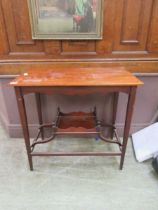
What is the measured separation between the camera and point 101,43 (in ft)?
5.18

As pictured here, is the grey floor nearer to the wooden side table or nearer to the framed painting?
the wooden side table

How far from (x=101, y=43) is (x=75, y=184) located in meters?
1.29

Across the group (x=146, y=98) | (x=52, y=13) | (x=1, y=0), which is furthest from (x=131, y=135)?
(x=1, y=0)

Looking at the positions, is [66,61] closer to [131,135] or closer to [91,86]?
[91,86]

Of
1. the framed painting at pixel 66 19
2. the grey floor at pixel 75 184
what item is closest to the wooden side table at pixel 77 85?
the grey floor at pixel 75 184

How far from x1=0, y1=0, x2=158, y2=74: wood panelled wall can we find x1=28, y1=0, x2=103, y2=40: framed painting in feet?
0.20

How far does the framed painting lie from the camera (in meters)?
1.42

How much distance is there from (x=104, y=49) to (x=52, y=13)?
0.56 metres

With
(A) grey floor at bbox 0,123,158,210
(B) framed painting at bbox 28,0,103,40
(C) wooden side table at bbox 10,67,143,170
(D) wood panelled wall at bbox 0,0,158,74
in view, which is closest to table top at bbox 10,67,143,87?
(C) wooden side table at bbox 10,67,143,170

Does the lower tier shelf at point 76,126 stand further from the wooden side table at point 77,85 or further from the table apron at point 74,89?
the table apron at point 74,89

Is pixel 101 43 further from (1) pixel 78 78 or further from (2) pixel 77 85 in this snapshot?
(2) pixel 77 85

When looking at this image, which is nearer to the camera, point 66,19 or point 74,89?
point 74,89

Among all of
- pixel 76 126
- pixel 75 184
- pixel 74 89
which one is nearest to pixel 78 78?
pixel 74 89

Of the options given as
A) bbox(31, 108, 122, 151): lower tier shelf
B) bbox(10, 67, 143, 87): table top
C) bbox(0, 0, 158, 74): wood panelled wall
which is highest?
bbox(0, 0, 158, 74): wood panelled wall
